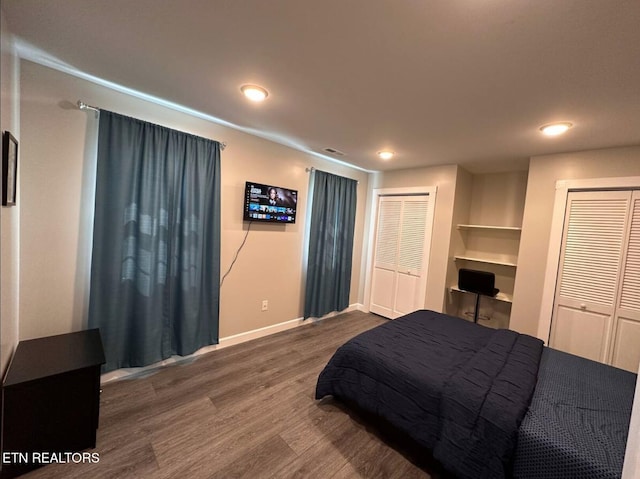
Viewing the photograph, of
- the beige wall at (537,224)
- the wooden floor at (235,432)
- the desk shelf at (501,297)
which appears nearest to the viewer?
the wooden floor at (235,432)

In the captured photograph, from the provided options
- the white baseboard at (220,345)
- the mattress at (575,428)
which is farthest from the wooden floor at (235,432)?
the mattress at (575,428)

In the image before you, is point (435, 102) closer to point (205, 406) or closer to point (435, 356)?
point (435, 356)

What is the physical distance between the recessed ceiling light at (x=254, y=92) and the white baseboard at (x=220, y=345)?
248 cm

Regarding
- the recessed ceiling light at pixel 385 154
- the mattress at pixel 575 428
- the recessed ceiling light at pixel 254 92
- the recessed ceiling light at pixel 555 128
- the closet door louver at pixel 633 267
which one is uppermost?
the recessed ceiling light at pixel 385 154

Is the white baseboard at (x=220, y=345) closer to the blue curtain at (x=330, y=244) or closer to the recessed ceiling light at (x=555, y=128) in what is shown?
the blue curtain at (x=330, y=244)

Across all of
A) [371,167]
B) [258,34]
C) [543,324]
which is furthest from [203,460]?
[371,167]

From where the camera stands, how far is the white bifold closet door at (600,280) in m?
2.55

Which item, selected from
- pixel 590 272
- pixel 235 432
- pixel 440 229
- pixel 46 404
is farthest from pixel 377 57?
pixel 590 272

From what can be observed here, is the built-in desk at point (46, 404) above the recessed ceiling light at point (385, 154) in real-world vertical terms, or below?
below

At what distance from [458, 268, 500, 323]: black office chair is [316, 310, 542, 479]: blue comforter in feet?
3.43

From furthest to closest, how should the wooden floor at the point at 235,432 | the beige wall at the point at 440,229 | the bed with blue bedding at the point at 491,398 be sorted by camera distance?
the beige wall at the point at 440,229 < the wooden floor at the point at 235,432 < the bed with blue bedding at the point at 491,398

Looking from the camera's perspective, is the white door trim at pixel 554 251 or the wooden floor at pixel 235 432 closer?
the wooden floor at pixel 235 432

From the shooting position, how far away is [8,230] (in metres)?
1.51

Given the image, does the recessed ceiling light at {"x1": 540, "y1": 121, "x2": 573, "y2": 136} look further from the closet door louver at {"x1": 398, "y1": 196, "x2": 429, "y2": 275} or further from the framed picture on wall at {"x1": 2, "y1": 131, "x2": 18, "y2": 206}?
the framed picture on wall at {"x1": 2, "y1": 131, "x2": 18, "y2": 206}
